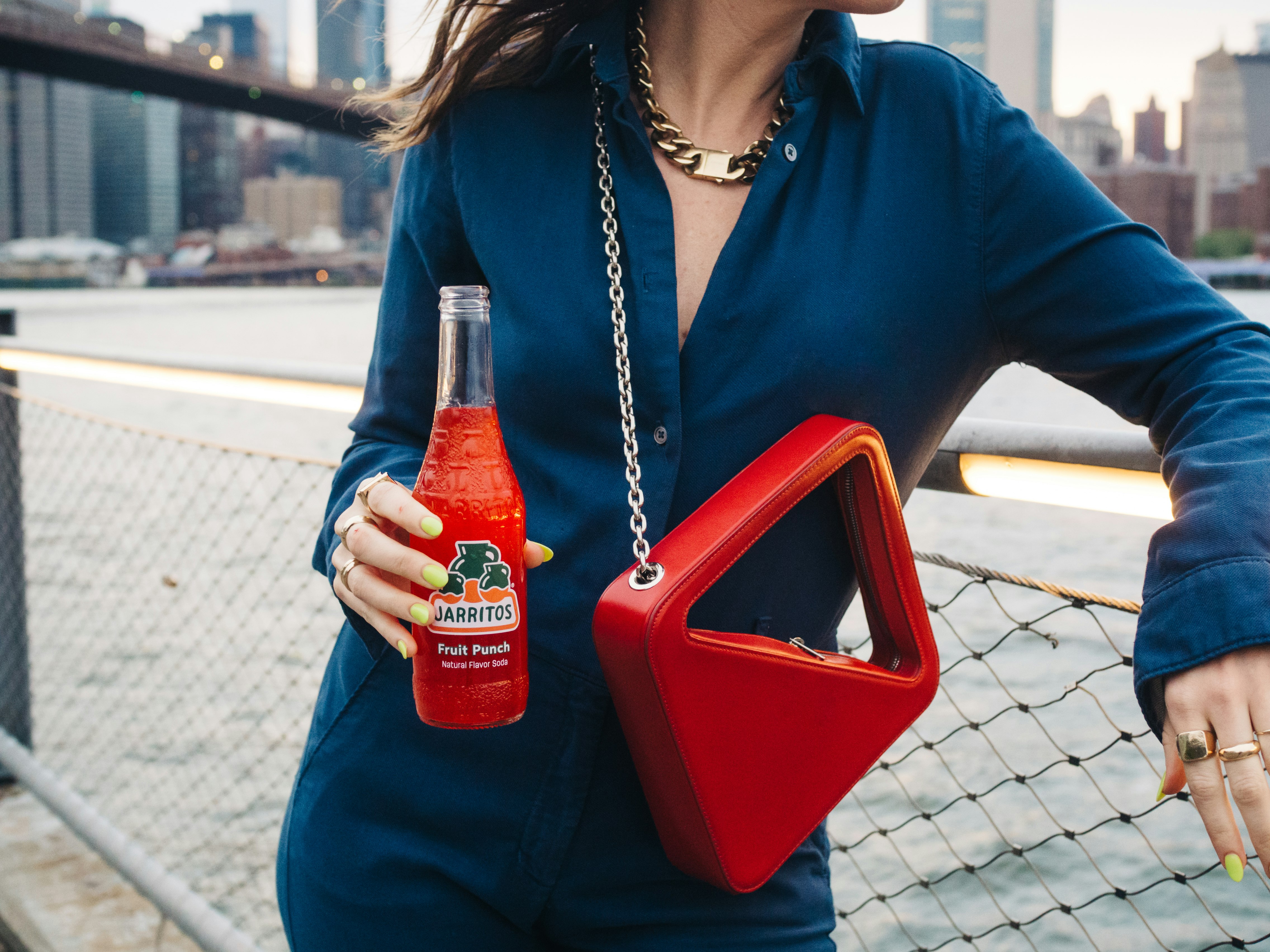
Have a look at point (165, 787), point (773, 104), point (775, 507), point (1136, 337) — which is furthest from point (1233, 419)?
point (165, 787)

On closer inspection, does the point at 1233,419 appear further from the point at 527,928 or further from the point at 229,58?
the point at 229,58

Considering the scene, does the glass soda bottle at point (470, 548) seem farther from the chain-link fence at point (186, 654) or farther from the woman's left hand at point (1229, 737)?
the chain-link fence at point (186, 654)

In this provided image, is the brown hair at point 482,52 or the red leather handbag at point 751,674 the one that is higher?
the brown hair at point 482,52

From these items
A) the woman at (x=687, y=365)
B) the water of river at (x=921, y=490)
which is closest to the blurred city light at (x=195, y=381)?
the water of river at (x=921, y=490)

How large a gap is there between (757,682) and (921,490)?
2383 mm

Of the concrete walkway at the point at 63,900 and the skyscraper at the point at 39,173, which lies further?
the skyscraper at the point at 39,173

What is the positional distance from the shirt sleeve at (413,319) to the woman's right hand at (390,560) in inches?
4.9

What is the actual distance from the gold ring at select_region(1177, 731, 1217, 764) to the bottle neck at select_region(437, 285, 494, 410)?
53 centimetres

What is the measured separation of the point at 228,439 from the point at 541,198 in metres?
17.8

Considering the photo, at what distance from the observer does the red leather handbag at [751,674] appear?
772mm

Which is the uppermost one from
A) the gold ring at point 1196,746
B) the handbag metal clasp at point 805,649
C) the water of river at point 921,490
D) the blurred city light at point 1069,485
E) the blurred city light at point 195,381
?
the blurred city light at point 1069,485

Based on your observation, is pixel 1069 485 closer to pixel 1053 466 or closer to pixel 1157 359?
pixel 1053 466

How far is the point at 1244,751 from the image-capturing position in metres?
0.64

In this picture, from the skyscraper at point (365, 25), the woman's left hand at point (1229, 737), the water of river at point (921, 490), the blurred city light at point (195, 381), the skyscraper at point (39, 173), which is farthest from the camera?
the skyscraper at point (39, 173)
